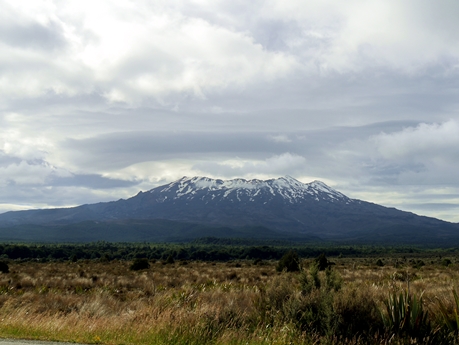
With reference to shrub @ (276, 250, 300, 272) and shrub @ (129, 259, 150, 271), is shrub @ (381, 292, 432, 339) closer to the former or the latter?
shrub @ (276, 250, 300, 272)

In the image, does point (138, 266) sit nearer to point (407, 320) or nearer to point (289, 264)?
point (289, 264)

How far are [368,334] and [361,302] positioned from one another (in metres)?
0.96

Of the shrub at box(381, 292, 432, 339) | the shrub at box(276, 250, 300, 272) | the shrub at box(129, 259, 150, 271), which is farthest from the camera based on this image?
the shrub at box(129, 259, 150, 271)

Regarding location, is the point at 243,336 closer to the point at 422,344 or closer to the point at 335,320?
the point at 335,320

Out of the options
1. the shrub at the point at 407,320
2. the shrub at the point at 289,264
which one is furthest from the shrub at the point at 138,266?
the shrub at the point at 407,320

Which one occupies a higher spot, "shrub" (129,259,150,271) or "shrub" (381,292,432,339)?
"shrub" (381,292,432,339)

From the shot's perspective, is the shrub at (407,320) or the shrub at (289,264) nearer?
the shrub at (407,320)

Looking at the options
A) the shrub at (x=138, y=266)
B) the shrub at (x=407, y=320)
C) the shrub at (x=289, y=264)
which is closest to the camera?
the shrub at (x=407, y=320)

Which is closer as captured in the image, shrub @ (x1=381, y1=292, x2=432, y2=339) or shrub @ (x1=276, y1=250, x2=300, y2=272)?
shrub @ (x1=381, y1=292, x2=432, y2=339)

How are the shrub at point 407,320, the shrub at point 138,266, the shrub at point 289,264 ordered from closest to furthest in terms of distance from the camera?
the shrub at point 407,320 → the shrub at point 289,264 → the shrub at point 138,266

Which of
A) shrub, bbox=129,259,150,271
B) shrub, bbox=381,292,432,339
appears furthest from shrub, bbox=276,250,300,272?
shrub, bbox=381,292,432,339

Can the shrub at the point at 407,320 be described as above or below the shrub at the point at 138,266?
above

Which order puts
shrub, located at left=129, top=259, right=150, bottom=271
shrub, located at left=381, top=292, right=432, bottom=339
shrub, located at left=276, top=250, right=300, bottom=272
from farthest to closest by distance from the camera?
shrub, located at left=129, top=259, right=150, bottom=271
shrub, located at left=276, top=250, right=300, bottom=272
shrub, located at left=381, top=292, right=432, bottom=339

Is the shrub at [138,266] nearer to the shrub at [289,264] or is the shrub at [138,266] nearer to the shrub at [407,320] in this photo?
the shrub at [289,264]
